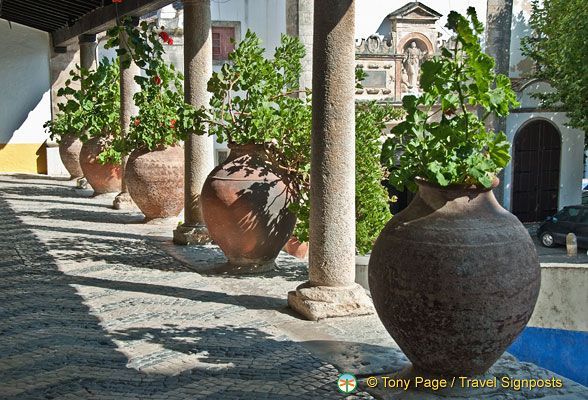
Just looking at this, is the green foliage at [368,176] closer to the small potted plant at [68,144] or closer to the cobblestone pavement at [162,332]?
the cobblestone pavement at [162,332]

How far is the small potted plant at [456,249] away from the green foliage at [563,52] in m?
14.8

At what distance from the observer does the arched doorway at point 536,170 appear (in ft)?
62.3

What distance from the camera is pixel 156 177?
330 inches

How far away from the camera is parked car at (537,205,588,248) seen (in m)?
16.8

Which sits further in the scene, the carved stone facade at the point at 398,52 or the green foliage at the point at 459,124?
the carved stone facade at the point at 398,52

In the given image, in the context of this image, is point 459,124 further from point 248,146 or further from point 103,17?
point 103,17

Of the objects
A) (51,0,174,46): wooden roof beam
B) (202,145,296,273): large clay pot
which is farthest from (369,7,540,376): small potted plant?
(51,0,174,46): wooden roof beam

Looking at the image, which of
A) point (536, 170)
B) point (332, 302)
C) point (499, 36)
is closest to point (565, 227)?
point (536, 170)

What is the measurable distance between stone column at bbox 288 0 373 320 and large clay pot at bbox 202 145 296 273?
1203mm

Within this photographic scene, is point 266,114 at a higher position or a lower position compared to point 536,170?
higher

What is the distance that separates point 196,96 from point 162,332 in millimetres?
3361

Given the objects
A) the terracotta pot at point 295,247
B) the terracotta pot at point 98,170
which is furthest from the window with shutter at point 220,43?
the terracotta pot at point 295,247

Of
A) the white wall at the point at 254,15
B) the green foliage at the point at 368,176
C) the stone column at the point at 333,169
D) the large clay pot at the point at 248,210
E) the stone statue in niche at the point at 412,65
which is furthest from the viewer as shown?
the white wall at the point at 254,15

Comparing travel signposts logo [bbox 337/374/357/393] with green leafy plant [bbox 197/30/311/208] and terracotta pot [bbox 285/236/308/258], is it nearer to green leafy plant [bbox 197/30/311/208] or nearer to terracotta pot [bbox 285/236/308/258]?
green leafy plant [bbox 197/30/311/208]
